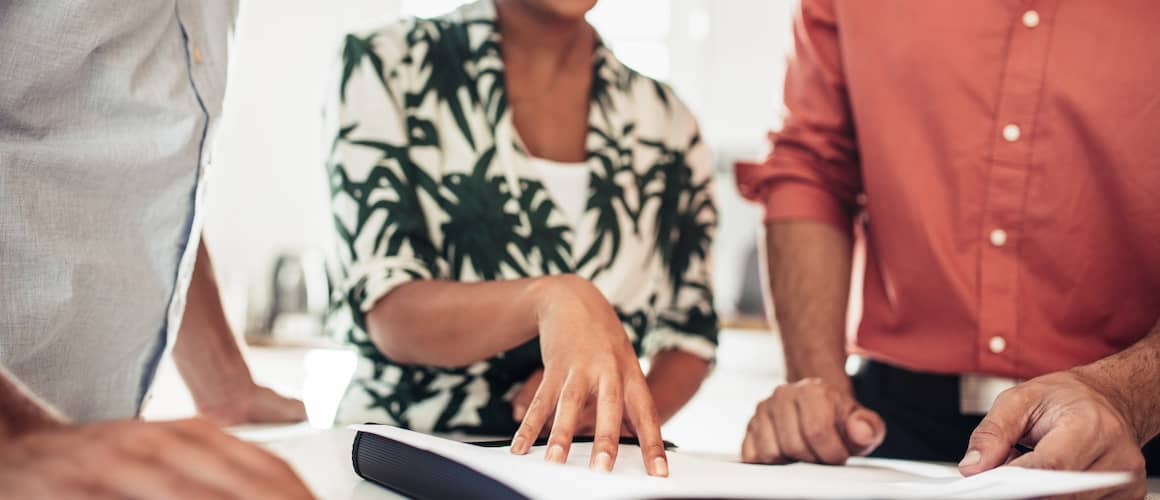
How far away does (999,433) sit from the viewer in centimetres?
67

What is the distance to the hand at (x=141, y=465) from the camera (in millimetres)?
386

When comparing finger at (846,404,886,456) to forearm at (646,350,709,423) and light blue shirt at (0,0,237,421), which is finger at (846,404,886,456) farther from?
light blue shirt at (0,0,237,421)

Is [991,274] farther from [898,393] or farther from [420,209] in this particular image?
[420,209]

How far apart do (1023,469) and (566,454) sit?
286mm

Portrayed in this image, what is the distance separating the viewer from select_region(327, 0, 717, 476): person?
3.27 feet

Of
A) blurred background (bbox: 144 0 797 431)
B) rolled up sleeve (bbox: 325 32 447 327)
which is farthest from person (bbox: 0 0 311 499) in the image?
blurred background (bbox: 144 0 797 431)

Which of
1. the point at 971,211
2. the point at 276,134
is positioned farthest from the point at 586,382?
the point at 276,134

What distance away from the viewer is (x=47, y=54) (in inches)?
28.7

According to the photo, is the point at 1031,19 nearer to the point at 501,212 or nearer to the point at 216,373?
the point at 501,212

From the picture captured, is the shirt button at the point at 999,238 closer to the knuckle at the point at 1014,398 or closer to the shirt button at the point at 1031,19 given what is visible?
the shirt button at the point at 1031,19

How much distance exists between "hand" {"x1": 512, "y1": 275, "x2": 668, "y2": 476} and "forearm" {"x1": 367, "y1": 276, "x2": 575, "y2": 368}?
0.19 ft

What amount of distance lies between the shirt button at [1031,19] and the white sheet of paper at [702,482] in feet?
2.00

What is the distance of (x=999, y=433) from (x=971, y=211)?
47 centimetres

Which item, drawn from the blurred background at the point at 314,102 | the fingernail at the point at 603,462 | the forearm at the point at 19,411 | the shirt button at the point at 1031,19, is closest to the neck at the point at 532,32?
the shirt button at the point at 1031,19
